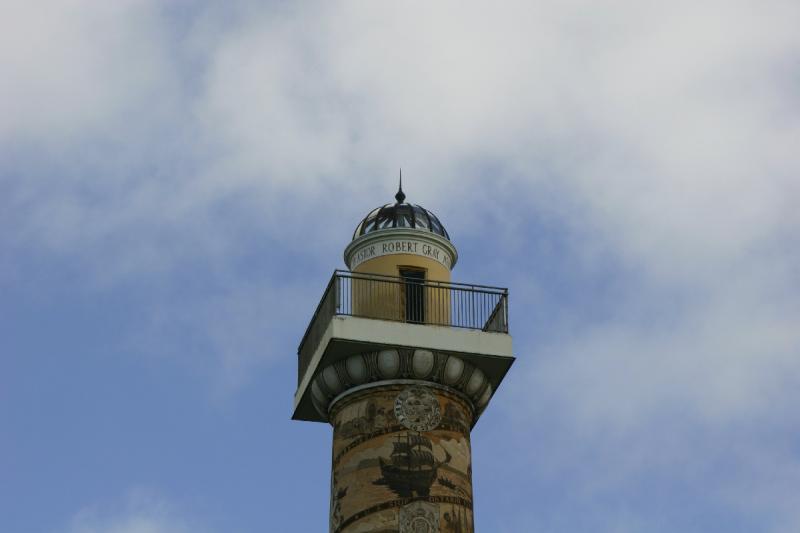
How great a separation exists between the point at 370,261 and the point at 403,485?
5470 millimetres

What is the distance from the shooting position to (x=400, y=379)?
34.7 meters

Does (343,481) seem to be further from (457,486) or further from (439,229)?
(439,229)

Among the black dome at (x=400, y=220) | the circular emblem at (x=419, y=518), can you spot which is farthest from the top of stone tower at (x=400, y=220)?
the circular emblem at (x=419, y=518)

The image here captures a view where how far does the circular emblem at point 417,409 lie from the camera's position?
34.3 meters

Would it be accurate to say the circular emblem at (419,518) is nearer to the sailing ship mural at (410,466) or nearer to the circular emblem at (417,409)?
the sailing ship mural at (410,466)

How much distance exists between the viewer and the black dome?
36812 mm

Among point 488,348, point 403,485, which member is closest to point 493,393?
point 488,348

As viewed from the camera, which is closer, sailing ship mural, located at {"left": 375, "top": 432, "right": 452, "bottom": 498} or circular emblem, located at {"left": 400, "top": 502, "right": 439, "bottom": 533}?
circular emblem, located at {"left": 400, "top": 502, "right": 439, "bottom": 533}

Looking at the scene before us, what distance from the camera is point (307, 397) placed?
3628 cm

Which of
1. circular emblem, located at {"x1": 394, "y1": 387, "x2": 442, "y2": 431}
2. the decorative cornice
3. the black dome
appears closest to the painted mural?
circular emblem, located at {"x1": 394, "y1": 387, "x2": 442, "y2": 431}

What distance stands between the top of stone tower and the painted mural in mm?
3955

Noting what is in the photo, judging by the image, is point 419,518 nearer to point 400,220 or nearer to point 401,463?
point 401,463

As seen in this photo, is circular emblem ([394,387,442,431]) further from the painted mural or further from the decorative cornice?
the decorative cornice

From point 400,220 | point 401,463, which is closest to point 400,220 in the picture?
point 400,220
